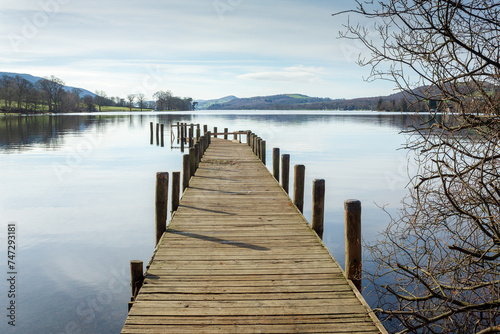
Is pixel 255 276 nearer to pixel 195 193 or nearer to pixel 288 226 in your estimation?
pixel 288 226

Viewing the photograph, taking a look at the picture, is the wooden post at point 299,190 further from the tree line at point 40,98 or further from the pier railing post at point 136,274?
the tree line at point 40,98

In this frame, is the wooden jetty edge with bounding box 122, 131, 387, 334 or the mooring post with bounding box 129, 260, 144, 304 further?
the mooring post with bounding box 129, 260, 144, 304

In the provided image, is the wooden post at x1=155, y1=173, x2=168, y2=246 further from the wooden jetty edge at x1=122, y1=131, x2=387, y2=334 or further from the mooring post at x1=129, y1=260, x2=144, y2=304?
the mooring post at x1=129, y1=260, x2=144, y2=304

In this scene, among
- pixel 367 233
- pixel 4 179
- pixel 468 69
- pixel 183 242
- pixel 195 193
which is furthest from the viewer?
pixel 4 179

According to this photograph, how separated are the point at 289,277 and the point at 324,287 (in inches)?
21.6

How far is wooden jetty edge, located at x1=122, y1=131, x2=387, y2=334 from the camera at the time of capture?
461cm

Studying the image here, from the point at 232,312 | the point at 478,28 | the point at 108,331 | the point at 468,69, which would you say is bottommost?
the point at 108,331

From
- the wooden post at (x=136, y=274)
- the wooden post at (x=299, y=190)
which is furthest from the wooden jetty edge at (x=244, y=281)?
the wooden post at (x=299, y=190)

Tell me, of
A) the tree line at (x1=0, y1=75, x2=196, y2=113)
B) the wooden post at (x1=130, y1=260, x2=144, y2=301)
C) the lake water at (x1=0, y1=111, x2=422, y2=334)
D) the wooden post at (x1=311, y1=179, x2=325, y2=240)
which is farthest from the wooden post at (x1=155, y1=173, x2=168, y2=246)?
the tree line at (x1=0, y1=75, x2=196, y2=113)

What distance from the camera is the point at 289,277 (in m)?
5.83

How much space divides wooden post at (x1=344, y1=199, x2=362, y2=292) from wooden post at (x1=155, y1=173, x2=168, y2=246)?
3971mm

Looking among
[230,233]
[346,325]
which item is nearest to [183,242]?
[230,233]

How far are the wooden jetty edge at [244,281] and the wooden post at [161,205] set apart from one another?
251 millimetres

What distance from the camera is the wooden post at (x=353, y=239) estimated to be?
→ 5.82m
